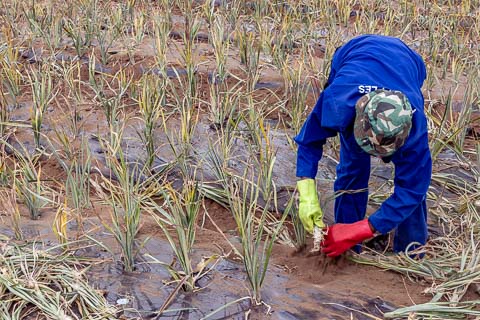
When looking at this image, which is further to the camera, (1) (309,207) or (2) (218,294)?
(1) (309,207)

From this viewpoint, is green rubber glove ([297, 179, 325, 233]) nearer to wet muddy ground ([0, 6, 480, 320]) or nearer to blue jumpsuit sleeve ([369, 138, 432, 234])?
wet muddy ground ([0, 6, 480, 320])

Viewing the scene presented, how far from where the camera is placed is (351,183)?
112 inches

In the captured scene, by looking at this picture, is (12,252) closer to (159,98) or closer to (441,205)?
(159,98)

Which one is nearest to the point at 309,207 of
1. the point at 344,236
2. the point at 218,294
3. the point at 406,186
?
the point at 344,236

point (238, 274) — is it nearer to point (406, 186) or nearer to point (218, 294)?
point (218, 294)

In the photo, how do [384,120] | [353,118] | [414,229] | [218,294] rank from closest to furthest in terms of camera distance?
[384,120], [218,294], [353,118], [414,229]

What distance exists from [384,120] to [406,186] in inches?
14.5

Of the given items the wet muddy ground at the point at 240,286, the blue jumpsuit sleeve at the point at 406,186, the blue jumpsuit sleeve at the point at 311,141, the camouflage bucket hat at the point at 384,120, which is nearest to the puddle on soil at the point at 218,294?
the wet muddy ground at the point at 240,286

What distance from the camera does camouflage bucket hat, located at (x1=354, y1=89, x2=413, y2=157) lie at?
210 cm

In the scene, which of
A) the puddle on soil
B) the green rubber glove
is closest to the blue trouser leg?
the green rubber glove

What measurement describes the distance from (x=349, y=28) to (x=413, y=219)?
8.88 feet

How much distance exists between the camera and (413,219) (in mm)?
2752

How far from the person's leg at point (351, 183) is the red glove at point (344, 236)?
281mm

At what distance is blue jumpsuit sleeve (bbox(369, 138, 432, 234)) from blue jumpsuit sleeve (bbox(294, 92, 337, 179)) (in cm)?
32
